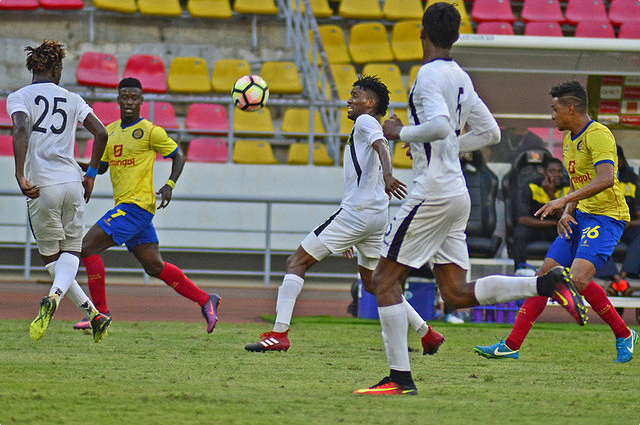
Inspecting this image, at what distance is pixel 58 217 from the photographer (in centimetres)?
741

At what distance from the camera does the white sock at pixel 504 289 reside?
17.4 ft

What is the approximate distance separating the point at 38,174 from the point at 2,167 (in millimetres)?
6995

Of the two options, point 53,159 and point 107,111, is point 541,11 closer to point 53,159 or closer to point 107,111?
point 107,111

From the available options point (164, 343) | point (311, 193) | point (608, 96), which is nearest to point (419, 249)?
point (164, 343)

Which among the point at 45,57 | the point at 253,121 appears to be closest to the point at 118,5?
the point at 253,121

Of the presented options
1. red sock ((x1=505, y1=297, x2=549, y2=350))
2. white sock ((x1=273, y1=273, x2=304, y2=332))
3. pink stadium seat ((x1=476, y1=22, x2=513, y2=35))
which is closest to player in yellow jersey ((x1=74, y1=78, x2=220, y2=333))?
white sock ((x1=273, y1=273, x2=304, y2=332))

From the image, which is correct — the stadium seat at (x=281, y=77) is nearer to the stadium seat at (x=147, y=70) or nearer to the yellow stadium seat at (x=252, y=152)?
the yellow stadium seat at (x=252, y=152)

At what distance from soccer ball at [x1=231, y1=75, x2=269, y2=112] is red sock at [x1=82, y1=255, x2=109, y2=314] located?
2079 millimetres

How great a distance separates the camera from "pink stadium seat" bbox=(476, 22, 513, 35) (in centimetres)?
1689

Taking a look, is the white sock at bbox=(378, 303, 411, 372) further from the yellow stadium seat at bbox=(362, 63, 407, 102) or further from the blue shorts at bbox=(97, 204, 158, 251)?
the yellow stadium seat at bbox=(362, 63, 407, 102)

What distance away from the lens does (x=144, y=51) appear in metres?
17.1

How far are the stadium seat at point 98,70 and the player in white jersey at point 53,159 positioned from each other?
28.1 feet

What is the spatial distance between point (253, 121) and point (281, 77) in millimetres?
1106

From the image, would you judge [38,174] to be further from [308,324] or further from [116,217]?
[308,324]
